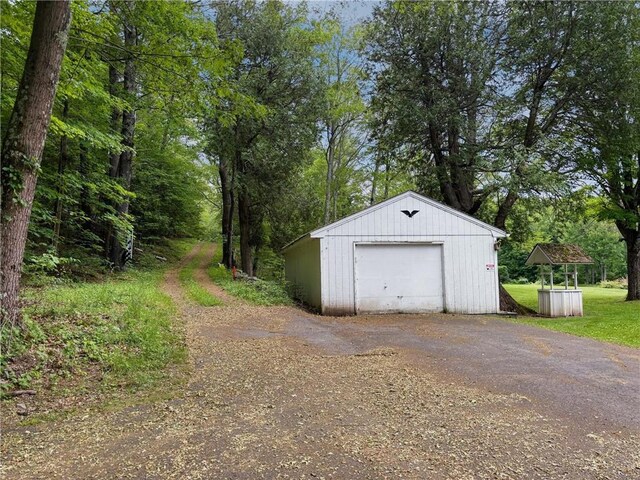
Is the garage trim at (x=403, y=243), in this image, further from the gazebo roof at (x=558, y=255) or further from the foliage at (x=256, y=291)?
the gazebo roof at (x=558, y=255)

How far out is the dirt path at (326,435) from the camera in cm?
259

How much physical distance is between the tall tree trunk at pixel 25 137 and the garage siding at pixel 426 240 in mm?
7428

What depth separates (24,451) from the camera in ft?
9.01

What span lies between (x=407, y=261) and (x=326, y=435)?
8504 millimetres

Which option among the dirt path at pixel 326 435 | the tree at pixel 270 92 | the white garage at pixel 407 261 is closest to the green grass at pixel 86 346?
the dirt path at pixel 326 435

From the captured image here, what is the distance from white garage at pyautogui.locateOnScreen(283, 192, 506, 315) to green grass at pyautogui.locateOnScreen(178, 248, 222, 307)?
307 centimetres

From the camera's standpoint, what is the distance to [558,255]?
11531 mm

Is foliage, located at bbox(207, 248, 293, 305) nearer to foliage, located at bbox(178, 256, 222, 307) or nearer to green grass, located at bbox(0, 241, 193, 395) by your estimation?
foliage, located at bbox(178, 256, 222, 307)

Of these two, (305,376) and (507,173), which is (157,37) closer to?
(305,376)

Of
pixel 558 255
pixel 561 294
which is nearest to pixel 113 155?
pixel 558 255

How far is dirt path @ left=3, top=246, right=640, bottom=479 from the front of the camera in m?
2.59

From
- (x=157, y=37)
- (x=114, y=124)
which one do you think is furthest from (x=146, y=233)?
(x=157, y=37)

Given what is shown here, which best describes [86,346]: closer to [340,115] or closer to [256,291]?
[256,291]

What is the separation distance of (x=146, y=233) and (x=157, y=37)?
1916 centimetres
